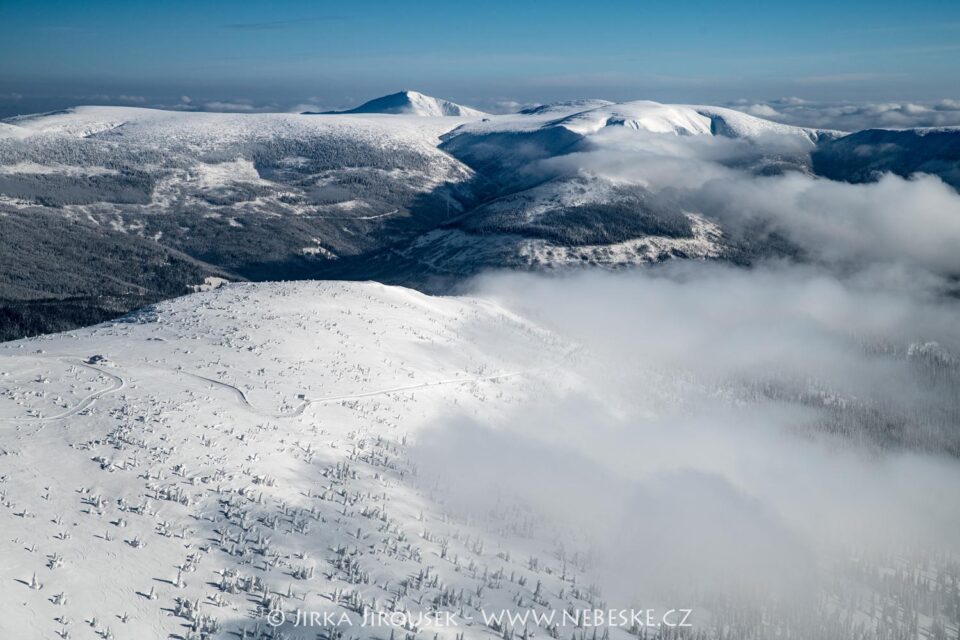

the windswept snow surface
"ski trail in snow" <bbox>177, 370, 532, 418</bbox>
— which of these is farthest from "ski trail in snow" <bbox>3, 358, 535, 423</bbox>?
the windswept snow surface

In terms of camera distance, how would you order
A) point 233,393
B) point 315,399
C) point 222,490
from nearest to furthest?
→ point 222,490
point 233,393
point 315,399

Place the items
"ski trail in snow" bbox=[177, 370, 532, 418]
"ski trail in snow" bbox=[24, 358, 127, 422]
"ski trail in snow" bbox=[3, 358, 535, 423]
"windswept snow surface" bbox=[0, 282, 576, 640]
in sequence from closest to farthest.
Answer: "windswept snow surface" bbox=[0, 282, 576, 640] → "ski trail in snow" bbox=[24, 358, 127, 422] → "ski trail in snow" bbox=[3, 358, 535, 423] → "ski trail in snow" bbox=[177, 370, 532, 418]

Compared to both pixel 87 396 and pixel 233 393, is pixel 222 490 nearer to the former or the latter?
pixel 87 396

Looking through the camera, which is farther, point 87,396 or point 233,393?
point 233,393

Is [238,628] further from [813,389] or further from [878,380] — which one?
[878,380]

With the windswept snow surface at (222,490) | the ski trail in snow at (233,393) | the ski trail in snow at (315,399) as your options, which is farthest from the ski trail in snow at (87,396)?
the ski trail in snow at (315,399)

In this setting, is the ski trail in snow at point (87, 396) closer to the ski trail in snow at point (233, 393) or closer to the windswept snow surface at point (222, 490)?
the ski trail in snow at point (233, 393)

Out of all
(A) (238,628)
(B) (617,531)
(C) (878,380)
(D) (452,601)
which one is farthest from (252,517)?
(C) (878,380)

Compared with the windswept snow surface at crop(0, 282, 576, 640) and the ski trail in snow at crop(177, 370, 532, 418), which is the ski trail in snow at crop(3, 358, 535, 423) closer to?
the ski trail in snow at crop(177, 370, 532, 418)

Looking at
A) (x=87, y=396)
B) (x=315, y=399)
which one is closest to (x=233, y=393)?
(x=315, y=399)

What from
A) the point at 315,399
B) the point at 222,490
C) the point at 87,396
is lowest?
the point at 315,399

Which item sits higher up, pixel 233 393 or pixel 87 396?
pixel 87 396
